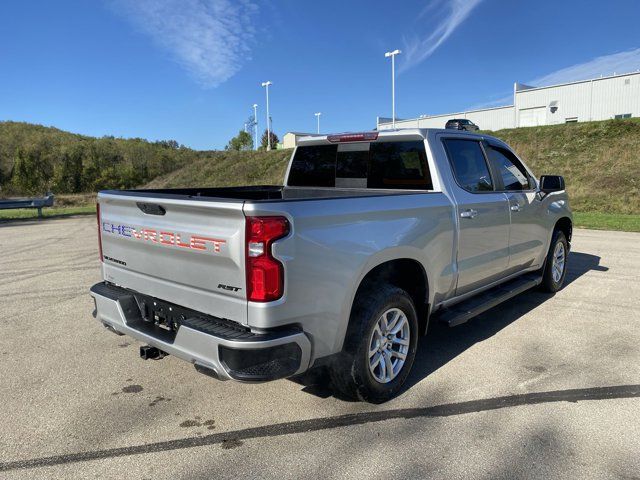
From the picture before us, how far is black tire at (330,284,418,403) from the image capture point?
3.11 meters

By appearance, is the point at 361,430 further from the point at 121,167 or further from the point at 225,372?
the point at 121,167

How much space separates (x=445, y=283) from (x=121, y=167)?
7303 centimetres

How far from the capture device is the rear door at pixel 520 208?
4.84 metres

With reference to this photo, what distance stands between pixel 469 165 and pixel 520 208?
94 centimetres

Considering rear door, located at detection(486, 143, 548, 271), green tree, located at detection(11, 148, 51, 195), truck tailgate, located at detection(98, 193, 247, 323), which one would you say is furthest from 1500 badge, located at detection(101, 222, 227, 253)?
green tree, located at detection(11, 148, 51, 195)

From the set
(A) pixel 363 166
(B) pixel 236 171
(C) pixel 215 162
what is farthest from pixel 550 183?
(C) pixel 215 162

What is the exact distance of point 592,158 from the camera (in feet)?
74.5

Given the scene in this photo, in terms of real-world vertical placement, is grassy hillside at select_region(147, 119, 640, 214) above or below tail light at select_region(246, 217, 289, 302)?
above

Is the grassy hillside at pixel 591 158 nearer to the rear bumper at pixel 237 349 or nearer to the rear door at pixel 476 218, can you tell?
the rear door at pixel 476 218

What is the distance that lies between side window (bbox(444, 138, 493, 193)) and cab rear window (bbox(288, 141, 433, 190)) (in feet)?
1.05

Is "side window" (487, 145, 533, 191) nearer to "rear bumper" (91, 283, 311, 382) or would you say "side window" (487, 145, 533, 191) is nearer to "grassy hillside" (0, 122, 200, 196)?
"rear bumper" (91, 283, 311, 382)

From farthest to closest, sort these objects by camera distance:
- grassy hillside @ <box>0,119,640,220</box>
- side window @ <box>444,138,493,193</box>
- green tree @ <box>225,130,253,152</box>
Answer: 1. green tree @ <box>225,130,253,152</box>
2. grassy hillside @ <box>0,119,640,220</box>
3. side window @ <box>444,138,493,193</box>

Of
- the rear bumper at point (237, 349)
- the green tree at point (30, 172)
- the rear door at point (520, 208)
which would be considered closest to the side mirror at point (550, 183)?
the rear door at point (520, 208)

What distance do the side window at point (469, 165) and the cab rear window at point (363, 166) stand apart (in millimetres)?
321
